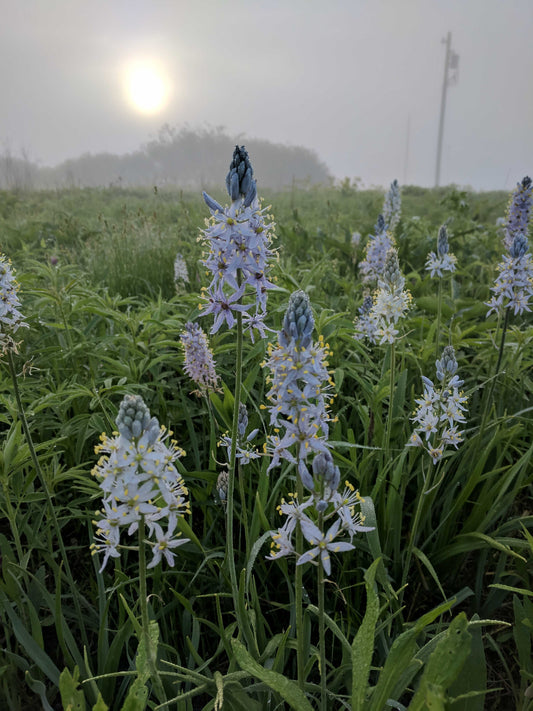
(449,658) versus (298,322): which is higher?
(298,322)

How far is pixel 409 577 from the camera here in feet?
7.07

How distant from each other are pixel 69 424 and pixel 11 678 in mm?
1076

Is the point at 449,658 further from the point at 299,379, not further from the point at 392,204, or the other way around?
the point at 392,204

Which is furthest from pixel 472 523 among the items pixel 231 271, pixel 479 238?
pixel 479 238

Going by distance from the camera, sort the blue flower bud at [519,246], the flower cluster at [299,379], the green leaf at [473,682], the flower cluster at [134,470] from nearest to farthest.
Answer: the flower cluster at [134,470] < the flower cluster at [299,379] < the green leaf at [473,682] < the blue flower bud at [519,246]

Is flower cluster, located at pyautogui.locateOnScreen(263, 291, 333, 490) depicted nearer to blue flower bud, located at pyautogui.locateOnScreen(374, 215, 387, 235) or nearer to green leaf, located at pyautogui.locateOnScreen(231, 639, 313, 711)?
green leaf, located at pyautogui.locateOnScreen(231, 639, 313, 711)

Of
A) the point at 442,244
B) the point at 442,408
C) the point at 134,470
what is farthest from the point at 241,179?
the point at 442,244

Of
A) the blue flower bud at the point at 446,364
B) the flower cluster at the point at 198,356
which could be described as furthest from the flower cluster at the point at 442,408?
the flower cluster at the point at 198,356

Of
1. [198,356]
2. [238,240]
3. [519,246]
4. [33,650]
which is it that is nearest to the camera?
[238,240]

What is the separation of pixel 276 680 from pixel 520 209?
292cm

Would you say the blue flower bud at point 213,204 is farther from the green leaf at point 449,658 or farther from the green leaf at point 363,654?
the green leaf at point 449,658

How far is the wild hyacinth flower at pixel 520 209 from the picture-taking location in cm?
288

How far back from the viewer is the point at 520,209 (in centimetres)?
293

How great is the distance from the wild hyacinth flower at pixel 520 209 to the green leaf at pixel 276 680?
2653mm
